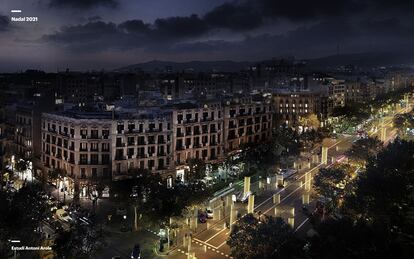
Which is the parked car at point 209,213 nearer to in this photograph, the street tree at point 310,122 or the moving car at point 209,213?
the moving car at point 209,213

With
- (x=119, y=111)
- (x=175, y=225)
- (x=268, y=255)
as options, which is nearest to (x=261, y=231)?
(x=268, y=255)

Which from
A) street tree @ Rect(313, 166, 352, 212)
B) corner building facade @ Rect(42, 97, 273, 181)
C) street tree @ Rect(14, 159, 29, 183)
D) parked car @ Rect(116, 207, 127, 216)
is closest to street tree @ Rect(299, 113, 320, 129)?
corner building facade @ Rect(42, 97, 273, 181)

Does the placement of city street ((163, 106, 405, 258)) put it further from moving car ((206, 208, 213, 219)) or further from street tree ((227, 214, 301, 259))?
street tree ((227, 214, 301, 259))

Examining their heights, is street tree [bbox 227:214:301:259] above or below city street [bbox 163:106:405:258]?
above

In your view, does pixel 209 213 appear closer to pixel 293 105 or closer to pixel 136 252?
pixel 136 252

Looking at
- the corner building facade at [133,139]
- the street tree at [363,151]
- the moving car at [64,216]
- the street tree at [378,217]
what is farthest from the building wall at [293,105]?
the moving car at [64,216]

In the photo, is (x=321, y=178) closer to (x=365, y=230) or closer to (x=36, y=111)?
(x=365, y=230)

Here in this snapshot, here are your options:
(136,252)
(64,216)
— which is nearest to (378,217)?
(136,252)

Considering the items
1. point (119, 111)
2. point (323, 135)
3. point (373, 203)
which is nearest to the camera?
point (373, 203)
